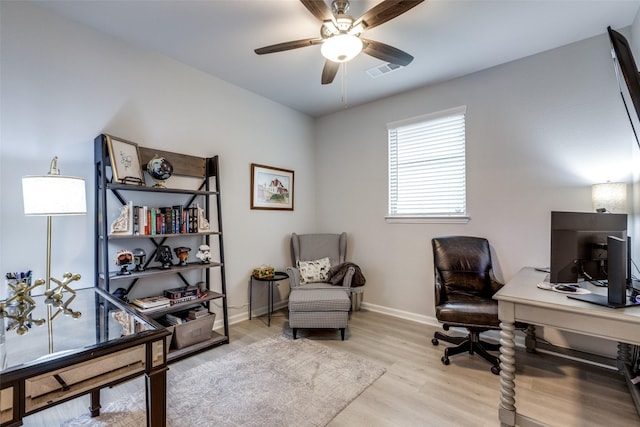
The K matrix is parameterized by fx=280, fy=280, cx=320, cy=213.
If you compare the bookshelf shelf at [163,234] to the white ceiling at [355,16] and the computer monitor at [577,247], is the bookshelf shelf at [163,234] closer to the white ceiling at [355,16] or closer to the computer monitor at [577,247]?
the white ceiling at [355,16]

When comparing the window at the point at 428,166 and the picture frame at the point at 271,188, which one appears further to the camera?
the picture frame at the point at 271,188

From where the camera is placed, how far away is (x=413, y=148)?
3.44 meters

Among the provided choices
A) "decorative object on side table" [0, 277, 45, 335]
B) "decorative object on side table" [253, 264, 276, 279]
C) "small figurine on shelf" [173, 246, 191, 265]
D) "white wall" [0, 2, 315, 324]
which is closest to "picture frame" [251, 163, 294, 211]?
"white wall" [0, 2, 315, 324]

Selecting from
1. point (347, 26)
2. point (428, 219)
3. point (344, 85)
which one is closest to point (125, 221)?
point (347, 26)

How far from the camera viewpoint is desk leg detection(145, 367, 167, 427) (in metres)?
1.11

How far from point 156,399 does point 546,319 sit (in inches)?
77.2

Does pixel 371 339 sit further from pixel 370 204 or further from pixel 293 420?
pixel 370 204

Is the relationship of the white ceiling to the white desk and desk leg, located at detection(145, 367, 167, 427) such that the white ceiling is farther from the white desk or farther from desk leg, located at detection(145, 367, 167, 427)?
desk leg, located at detection(145, 367, 167, 427)

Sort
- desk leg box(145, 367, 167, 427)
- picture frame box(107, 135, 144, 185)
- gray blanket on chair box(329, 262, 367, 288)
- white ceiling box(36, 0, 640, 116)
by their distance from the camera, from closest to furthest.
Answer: desk leg box(145, 367, 167, 427)
white ceiling box(36, 0, 640, 116)
picture frame box(107, 135, 144, 185)
gray blanket on chair box(329, 262, 367, 288)

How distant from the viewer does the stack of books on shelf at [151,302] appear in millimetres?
2346

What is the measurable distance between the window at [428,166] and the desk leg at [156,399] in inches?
115

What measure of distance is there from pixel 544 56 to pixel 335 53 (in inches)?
85.0

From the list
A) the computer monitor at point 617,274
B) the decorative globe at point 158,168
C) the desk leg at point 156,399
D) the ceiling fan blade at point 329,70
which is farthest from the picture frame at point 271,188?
the computer monitor at point 617,274

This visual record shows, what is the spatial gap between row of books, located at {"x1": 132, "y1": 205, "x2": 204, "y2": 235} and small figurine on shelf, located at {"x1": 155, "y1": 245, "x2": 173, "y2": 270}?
0.17 m
